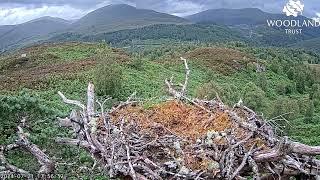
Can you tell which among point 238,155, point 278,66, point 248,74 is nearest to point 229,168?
point 238,155

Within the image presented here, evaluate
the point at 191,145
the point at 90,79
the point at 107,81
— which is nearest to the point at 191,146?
the point at 191,145

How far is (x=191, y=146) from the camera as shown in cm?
655

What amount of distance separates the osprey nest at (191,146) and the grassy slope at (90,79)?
1.38 metres

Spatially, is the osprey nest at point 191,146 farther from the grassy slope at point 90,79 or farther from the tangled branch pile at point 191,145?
the grassy slope at point 90,79

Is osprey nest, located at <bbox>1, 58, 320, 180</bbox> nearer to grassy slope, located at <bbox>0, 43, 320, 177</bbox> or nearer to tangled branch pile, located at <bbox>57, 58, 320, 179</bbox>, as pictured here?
tangled branch pile, located at <bbox>57, 58, 320, 179</bbox>

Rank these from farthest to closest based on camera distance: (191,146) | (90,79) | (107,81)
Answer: (90,79), (107,81), (191,146)

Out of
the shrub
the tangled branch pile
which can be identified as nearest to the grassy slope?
the shrub

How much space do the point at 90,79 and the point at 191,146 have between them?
32.3 metres

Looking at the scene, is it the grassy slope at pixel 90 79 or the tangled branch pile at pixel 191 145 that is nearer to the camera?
the tangled branch pile at pixel 191 145

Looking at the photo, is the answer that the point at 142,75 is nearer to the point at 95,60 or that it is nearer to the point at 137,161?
the point at 95,60

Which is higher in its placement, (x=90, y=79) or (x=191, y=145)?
(x=191, y=145)

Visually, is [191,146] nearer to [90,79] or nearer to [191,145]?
[191,145]

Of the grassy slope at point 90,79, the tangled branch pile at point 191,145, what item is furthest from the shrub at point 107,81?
the tangled branch pile at point 191,145

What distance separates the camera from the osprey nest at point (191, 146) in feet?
20.2
